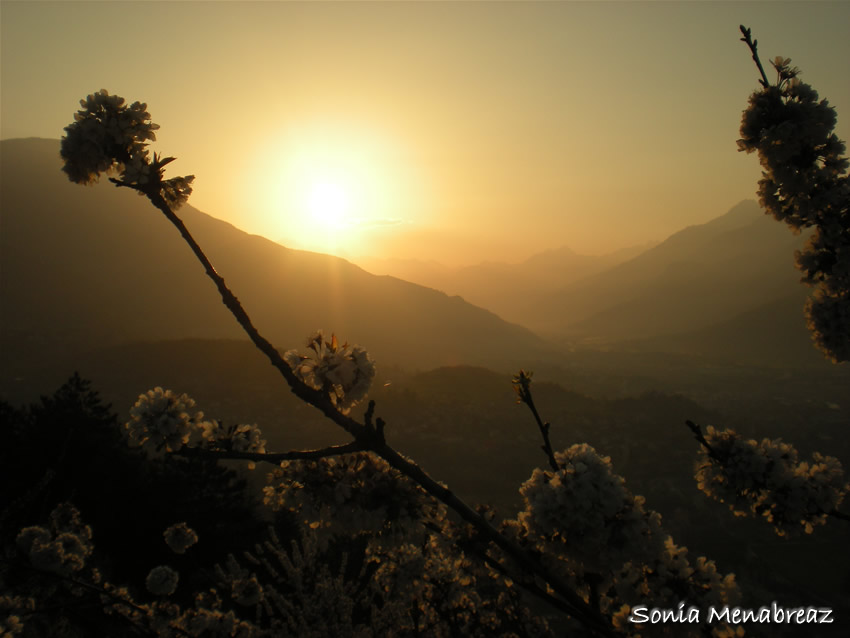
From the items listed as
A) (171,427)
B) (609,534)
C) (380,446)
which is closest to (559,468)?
(609,534)

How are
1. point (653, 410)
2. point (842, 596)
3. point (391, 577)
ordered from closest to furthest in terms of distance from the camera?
point (391, 577) < point (842, 596) < point (653, 410)

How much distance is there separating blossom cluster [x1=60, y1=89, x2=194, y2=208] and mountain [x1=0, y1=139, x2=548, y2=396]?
230ft

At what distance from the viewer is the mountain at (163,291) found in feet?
250

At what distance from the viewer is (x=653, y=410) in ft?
141

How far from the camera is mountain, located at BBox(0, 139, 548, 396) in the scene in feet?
250

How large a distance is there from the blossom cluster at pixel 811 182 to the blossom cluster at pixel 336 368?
14.9 feet

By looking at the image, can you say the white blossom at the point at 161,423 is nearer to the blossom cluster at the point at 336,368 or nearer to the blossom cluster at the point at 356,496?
the blossom cluster at the point at 356,496

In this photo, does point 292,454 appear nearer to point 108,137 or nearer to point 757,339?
point 108,137

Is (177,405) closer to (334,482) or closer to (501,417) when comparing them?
→ (334,482)

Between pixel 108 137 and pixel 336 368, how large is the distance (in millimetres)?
2296

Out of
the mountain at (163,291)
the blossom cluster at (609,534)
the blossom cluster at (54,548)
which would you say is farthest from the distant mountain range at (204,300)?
the blossom cluster at (609,534)

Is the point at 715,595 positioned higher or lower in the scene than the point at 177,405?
lower

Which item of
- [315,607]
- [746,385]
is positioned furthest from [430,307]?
[315,607]

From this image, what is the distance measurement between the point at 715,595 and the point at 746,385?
229 feet
